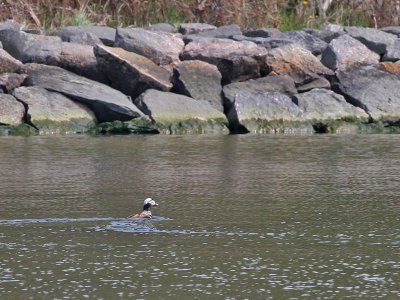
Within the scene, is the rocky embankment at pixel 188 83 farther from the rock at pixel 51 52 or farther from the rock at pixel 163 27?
the rock at pixel 163 27

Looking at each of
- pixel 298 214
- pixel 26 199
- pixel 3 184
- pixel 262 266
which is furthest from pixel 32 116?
pixel 262 266

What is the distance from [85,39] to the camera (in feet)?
89.4

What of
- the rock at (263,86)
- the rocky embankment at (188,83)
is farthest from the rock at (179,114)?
the rock at (263,86)

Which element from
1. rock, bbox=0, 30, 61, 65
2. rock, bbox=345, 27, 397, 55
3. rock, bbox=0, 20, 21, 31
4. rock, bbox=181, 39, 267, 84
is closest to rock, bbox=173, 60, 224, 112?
rock, bbox=181, 39, 267, 84

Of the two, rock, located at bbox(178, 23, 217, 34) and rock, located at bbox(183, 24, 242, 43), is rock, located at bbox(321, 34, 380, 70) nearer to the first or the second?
rock, located at bbox(183, 24, 242, 43)

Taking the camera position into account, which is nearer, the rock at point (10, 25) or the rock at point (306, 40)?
the rock at point (10, 25)

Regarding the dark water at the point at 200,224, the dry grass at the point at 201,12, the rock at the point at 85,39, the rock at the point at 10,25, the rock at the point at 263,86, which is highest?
the dry grass at the point at 201,12

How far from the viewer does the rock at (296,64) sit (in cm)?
2691

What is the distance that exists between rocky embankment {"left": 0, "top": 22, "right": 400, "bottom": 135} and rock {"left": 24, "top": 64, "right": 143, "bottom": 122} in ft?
0.08

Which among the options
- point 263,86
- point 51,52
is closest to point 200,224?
point 263,86

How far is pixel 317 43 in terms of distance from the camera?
2892 centimetres

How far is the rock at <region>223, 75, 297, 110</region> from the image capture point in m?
25.9

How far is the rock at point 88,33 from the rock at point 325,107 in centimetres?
481

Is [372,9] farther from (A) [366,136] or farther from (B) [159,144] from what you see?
(B) [159,144]
